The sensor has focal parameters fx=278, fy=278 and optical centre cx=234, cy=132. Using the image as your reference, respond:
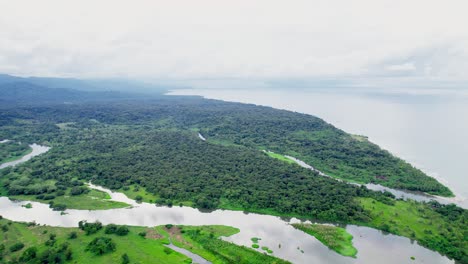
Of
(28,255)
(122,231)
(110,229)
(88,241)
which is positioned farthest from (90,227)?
(28,255)

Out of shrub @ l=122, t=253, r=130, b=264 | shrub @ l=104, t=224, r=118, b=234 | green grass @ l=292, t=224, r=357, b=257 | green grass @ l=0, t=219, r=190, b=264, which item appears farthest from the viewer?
shrub @ l=104, t=224, r=118, b=234

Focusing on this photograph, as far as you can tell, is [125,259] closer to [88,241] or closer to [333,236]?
[88,241]

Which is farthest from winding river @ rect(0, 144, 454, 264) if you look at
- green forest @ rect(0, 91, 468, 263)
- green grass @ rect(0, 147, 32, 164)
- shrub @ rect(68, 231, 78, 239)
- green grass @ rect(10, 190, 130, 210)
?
green grass @ rect(0, 147, 32, 164)

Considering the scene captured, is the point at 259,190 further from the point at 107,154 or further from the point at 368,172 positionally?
the point at 107,154

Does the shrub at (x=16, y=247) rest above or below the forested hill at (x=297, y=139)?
below

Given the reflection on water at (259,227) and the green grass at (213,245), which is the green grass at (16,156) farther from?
the green grass at (213,245)

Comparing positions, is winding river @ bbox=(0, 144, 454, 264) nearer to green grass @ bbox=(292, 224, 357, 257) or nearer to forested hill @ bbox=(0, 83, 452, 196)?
green grass @ bbox=(292, 224, 357, 257)

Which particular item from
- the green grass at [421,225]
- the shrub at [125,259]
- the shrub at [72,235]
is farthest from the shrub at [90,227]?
the green grass at [421,225]
